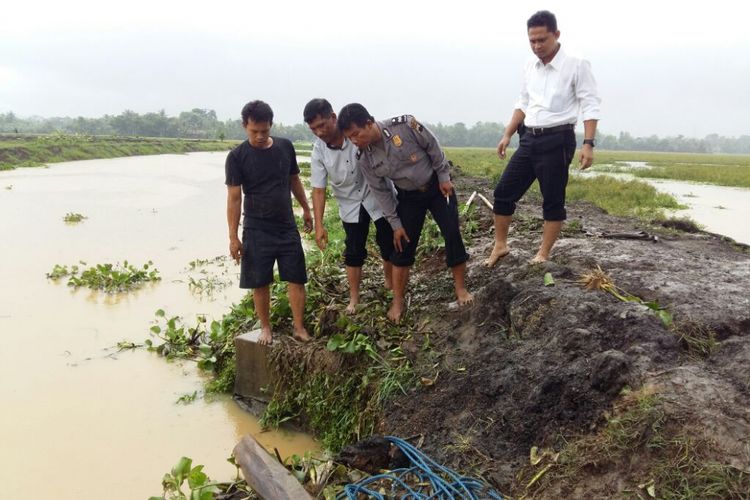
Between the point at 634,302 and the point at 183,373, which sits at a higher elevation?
the point at 634,302

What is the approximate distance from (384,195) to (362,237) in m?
0.44

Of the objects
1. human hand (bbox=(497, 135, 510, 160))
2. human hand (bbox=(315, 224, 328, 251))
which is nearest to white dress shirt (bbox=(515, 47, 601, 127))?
human hand (bbox=(497, 135, 510, 160))

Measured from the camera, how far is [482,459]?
2430 mm

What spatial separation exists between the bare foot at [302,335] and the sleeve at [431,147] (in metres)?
1.42

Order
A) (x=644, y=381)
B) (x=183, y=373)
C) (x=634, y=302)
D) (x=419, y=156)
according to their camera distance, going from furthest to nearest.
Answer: (x=183, y=373)
(x=419, y=156)
(x=634, y=302)
(x=644, y=381)

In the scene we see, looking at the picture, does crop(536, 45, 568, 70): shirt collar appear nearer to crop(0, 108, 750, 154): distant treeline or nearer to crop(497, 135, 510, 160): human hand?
crop(497, 135, 510, 160): human hand

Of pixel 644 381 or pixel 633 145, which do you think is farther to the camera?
pixel 633 145

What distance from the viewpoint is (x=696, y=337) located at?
2.70 metres

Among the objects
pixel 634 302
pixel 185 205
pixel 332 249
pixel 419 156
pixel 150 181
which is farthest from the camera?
pixel 150 181

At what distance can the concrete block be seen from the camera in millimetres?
3818

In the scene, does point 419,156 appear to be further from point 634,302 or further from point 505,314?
point 634,302

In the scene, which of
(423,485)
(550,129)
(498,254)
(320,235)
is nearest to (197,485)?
(423,485)

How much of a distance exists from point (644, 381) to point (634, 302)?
2.60 feet

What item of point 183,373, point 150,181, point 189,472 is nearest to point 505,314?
point 189,472
